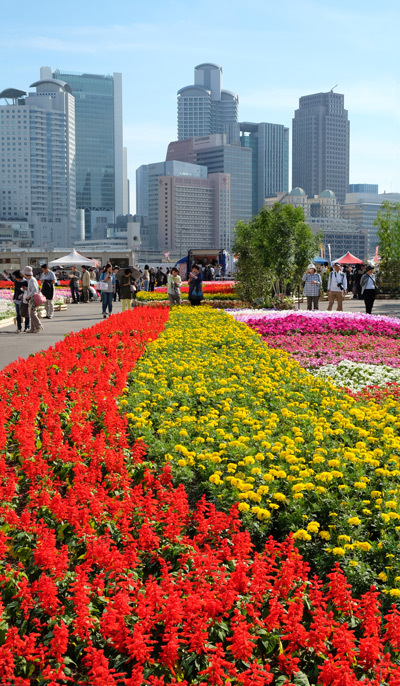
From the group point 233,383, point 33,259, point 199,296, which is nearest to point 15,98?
point 33,259

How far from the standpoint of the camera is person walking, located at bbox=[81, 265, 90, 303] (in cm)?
3534

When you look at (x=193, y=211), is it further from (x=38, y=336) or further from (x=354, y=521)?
(x=354, y=521)

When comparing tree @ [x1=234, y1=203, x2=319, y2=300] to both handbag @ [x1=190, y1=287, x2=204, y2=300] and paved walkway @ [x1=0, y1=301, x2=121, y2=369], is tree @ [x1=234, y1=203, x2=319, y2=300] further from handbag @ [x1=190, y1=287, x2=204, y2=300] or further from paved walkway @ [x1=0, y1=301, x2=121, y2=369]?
paved walkway @ [x1=0, y1=301, x2=121, y2=369]

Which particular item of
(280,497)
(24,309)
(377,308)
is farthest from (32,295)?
(377,308)

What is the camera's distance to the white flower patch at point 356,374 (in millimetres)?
8883

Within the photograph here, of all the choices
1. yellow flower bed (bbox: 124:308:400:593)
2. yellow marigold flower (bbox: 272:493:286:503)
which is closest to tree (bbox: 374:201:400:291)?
yellow flower bed (bbox: 124:308:400:593)

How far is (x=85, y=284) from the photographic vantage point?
35906 mm

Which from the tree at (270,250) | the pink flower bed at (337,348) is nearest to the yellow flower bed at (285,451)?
the pink flower bed at (337,348)

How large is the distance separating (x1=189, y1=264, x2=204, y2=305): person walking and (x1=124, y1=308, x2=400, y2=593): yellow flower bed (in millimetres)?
11067

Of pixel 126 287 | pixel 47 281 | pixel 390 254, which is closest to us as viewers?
pixel 126 287

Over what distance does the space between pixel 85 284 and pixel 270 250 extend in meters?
A: 14.6

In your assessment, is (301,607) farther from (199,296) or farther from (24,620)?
(199,296)

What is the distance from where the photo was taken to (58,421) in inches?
256

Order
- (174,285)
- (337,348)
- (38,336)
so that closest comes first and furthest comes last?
(337,348)
(38,336)
(174,285)
